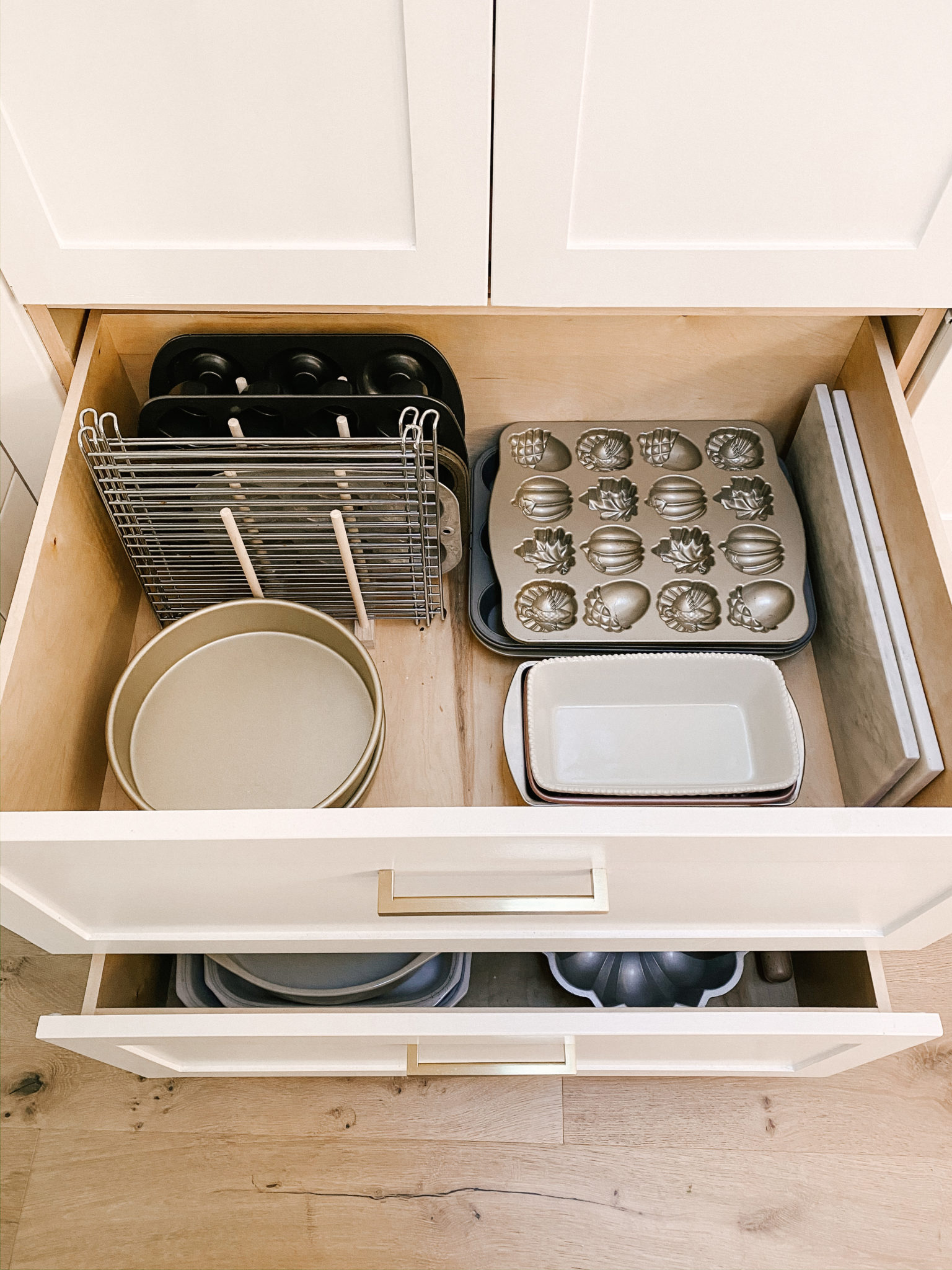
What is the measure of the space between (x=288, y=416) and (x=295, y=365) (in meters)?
0.08

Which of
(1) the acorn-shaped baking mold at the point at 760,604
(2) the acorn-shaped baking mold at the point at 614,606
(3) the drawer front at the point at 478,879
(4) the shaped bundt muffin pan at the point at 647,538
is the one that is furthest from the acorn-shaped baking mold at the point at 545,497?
(3) the drawer front at the point at 478,879

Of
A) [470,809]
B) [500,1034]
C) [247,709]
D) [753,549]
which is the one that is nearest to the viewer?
[470,809]

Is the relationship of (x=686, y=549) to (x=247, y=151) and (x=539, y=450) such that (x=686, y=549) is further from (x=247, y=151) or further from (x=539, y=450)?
(x=247, y=151)

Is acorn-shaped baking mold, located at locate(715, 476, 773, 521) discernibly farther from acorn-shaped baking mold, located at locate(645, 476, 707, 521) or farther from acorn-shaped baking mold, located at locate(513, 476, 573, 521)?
acorn-shaped baking mold, located at locate(513, 476, 573, 521)

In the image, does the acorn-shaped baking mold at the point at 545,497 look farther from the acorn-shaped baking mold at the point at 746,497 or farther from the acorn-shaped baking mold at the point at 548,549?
the acorn-shaped baking mold at the point at 746,497

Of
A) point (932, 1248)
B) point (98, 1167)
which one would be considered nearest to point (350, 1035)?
point (98, 1167)

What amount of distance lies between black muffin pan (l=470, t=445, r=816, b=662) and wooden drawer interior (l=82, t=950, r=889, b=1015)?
1.06 feet

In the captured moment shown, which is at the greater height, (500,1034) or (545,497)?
(545,497)

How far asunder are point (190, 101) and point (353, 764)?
1.90 feet

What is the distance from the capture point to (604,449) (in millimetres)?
1095

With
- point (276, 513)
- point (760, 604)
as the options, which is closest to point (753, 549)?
point (760, 604)

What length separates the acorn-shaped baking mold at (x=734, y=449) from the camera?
1.07 m

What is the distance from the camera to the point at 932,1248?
3.59ft

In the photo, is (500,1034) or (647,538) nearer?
(500,1034)
